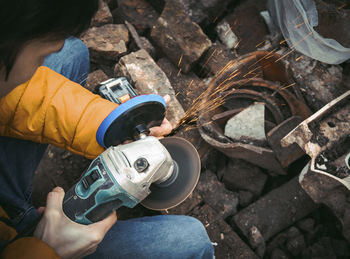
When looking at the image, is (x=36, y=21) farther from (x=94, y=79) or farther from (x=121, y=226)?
(x=94, y=79)

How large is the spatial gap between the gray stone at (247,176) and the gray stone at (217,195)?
0.50ft

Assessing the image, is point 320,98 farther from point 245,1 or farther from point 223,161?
point 245,1

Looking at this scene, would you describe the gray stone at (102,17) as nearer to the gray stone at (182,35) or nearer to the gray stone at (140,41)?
the gray stone at (140,41)

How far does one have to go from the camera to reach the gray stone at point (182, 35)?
254 centimetres

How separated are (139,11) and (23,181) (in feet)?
7.26

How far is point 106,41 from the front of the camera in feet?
8.66

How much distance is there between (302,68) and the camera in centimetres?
241

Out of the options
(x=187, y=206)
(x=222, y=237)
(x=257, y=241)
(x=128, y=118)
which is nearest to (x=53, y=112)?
(x=128, y=118)

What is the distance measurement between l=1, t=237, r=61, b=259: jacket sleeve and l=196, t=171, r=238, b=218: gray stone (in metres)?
1.39

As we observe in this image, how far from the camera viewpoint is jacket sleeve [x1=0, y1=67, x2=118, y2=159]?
1499mm

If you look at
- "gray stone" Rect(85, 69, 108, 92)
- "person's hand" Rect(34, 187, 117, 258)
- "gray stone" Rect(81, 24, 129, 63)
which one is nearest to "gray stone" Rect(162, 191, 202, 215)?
"person's hand" Rect(34, 187, 117, 258)

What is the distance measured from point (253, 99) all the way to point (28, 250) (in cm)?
216

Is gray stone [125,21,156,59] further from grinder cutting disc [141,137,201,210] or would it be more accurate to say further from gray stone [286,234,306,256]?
gray stone [286,234,306,256]

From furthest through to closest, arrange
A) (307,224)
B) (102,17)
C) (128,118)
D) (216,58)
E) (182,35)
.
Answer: (102,17), (216,58), (182,35), (307,224), (128,118)
